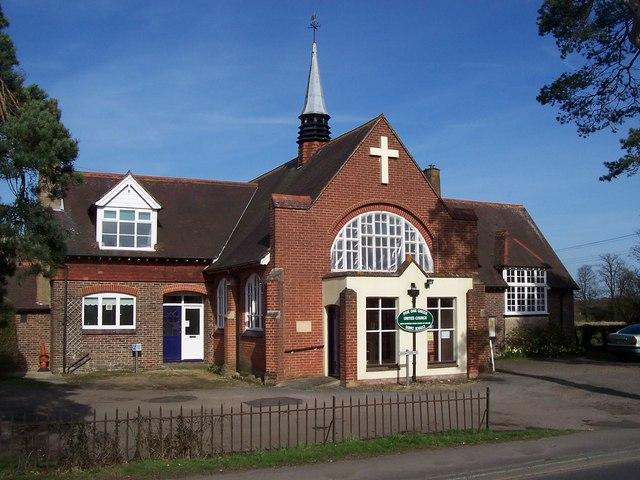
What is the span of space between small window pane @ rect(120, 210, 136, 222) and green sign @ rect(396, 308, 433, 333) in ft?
38.3

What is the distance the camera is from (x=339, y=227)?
23.0 meters

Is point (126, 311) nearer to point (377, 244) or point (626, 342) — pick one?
point (377, 244)

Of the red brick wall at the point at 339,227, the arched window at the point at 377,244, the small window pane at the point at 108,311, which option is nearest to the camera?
the red brick wall at the point at 339,227

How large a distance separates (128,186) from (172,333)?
5.86m

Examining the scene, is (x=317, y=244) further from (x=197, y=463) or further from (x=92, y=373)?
(x=197, y=463)

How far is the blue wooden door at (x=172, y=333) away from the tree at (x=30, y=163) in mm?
15875

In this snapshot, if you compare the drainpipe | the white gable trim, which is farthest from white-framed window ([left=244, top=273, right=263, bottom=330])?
the drainpipe

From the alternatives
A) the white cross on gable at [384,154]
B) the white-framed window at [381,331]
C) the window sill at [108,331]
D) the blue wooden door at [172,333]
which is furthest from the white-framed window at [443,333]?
the window sill at [108,331]

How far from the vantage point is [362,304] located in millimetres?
21094

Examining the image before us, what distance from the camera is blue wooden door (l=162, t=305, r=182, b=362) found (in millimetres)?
27422

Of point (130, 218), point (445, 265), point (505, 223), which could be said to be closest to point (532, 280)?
point (505, 223)

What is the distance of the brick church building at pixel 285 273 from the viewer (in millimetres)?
Answer: 21812

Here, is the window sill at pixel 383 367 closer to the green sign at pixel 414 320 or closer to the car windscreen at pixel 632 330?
the green sign at pixel 414 320

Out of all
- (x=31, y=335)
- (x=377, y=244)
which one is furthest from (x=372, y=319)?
(x=31, y=335)
